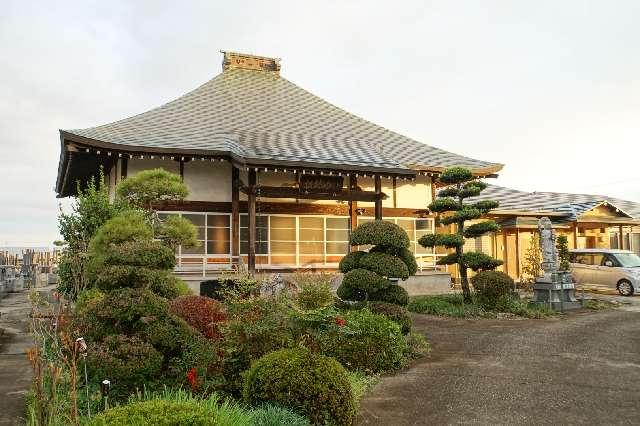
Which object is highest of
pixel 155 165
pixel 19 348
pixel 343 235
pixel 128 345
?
pixel 155 165

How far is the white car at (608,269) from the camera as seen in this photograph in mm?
18309

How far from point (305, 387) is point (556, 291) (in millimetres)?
12217

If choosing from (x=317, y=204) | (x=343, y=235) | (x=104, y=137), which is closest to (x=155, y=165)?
(x=104, y=137)

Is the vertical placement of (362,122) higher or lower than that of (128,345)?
higher

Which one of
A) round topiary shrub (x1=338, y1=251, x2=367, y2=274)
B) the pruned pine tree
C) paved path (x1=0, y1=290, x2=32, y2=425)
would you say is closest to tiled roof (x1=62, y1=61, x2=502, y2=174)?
the pruned pine tree

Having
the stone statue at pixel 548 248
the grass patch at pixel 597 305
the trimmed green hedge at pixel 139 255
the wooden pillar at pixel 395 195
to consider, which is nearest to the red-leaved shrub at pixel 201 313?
the trimmed green hedge at pixel 139 255

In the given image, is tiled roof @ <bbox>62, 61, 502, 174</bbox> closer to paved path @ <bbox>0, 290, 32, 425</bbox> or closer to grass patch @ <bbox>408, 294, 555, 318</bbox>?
grass patch @ <bbox>408, 294, 555, 318</bbox>

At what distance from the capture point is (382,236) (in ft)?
33.6

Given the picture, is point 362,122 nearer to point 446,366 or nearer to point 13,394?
point 446,366

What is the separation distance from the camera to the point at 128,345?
18.1 ft

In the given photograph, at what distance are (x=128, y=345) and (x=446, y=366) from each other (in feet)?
16.0

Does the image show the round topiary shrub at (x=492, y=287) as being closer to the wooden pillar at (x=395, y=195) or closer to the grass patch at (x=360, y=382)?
the wooden pillar at (x=395, y=195)

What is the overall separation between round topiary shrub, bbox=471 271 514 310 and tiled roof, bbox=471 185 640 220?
969 cm

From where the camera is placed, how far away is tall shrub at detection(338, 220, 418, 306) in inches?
385
